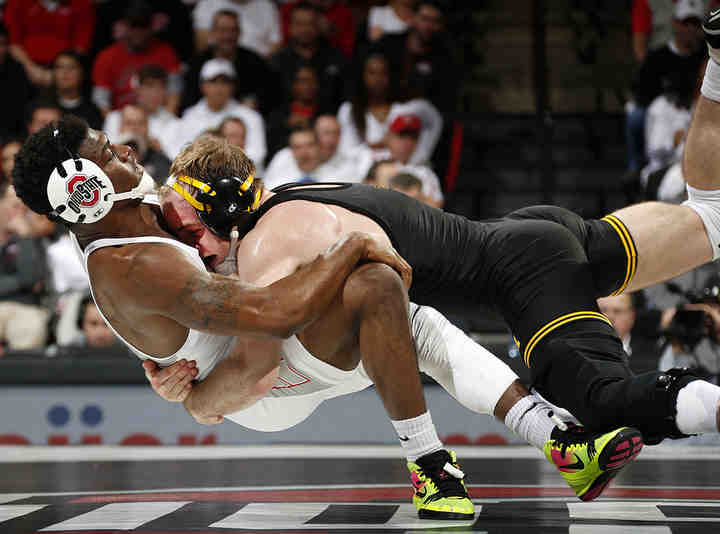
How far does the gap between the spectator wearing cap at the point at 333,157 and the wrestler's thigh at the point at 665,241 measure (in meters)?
3.79

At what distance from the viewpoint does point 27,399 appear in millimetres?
5766

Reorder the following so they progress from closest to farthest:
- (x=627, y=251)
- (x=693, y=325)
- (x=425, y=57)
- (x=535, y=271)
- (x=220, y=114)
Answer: (x=535, y=271)
(x=627, y=251)
(x=693, y=325)
(x=220, y=114)
(x=425, y=57)

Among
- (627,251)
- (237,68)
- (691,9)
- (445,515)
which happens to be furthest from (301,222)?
(691,9)

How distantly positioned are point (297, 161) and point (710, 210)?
3.92 meters

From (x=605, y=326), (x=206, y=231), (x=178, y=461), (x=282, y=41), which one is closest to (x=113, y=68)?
(x=282, y=41)

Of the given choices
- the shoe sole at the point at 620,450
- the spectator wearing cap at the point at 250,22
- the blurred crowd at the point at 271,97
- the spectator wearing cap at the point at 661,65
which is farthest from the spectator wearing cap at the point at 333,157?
the shoe sole at the point at 620,450

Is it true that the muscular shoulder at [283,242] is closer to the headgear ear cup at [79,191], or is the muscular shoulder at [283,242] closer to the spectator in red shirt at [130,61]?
the headgear ear cup at [79,191]

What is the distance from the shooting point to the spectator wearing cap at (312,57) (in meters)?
7.77

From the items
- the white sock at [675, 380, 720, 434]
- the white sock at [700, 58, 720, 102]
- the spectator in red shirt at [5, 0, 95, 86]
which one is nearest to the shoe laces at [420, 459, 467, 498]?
the white sock at [675, 380, 720, 434]

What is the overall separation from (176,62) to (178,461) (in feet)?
13.4

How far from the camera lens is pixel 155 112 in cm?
742

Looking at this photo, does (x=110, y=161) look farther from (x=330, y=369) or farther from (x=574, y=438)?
(x=574, y=438)

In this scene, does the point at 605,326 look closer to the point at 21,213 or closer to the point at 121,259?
the point at 121,259

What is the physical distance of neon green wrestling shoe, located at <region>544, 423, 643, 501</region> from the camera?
2.65 m
